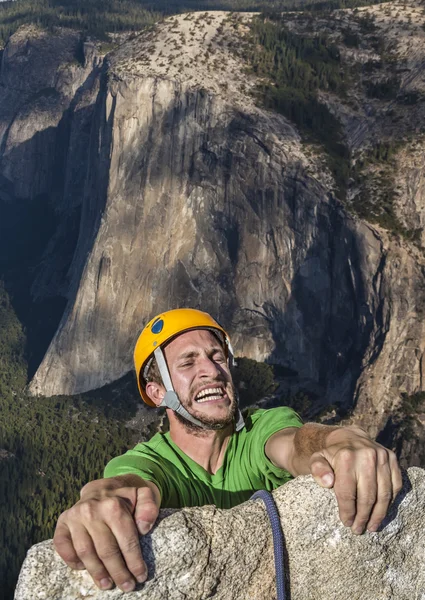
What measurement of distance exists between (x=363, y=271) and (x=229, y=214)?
1137 inches

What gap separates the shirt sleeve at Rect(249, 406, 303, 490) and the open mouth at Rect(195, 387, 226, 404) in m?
0.59

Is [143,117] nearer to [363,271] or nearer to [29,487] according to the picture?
[363,271]

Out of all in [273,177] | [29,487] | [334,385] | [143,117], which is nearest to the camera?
[29,487]

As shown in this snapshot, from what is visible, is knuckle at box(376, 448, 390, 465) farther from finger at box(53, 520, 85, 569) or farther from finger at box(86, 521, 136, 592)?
finger at box(53, 520, 85, 569)

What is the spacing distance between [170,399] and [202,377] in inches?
15.2

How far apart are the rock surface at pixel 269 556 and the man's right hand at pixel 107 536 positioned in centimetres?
12

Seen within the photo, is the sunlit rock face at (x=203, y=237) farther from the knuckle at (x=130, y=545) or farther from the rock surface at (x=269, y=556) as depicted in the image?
the knuckle at (x=130, y=545)

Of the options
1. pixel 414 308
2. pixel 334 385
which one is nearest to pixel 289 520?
pixel 414 308

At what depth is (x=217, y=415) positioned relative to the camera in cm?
762

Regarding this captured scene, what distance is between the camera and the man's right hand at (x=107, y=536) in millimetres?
5309

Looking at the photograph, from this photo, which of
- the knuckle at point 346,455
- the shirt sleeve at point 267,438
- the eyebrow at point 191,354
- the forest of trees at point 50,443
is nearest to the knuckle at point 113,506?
the knuckle at point 346,455

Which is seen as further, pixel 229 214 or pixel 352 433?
pixel 229 214

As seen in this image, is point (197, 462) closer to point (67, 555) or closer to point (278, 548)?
point (278, 548)

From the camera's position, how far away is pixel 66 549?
5.34 metres
